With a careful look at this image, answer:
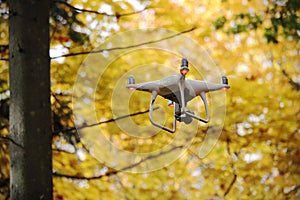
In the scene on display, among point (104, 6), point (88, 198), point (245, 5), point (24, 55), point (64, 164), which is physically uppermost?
point (245, 5)

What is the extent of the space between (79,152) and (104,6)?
3.39ft

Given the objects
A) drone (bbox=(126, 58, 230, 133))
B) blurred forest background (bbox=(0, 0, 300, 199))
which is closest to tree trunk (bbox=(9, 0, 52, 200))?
blurred forest background (bbox=(0, 0, 300, 199))

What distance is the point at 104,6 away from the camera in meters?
3.34

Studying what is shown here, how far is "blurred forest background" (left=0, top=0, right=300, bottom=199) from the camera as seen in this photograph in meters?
3.27

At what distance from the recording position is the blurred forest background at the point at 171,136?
3273 millimetres

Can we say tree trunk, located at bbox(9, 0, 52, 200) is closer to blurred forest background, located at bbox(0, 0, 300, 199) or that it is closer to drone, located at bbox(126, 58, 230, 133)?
blurred forest background, located at bbox(0, 0, 300, 199)

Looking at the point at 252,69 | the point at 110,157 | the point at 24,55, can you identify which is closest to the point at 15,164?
the point at 24,55

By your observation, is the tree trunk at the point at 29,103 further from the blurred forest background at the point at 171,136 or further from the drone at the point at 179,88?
the drone at the point at 179,88

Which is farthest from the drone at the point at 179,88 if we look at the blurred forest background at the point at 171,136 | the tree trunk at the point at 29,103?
the blurred forest background at the point at 171,136

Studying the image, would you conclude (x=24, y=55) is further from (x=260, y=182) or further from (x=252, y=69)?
(x=252, y=69)

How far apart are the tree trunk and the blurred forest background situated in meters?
0.60

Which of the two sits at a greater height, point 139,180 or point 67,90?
Answer: point 67,90

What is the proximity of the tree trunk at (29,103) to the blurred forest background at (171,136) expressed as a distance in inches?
23.7

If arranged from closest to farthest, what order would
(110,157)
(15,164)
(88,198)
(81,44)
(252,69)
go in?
(15,164) < (110,157) < (81,44) < (88,198) < (252,69)
